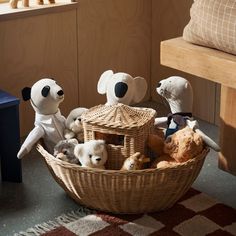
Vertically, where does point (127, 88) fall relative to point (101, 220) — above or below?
above

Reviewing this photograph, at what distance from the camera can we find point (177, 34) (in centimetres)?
267

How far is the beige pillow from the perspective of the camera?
156 cm

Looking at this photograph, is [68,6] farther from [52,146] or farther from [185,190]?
[185,190]

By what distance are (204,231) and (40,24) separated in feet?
3.67

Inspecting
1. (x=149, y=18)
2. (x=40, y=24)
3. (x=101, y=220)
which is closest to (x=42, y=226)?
(x=101, y=220)

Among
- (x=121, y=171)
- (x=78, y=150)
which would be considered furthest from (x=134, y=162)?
(x=78, y=150)

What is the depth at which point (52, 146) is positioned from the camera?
2025mm

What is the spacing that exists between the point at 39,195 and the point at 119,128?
0.43 metres

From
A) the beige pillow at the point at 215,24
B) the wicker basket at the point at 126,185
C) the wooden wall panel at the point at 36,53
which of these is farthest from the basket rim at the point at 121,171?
the wooden wall panel at the point at 36,53

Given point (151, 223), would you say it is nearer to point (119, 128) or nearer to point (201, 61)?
point (119, 128)

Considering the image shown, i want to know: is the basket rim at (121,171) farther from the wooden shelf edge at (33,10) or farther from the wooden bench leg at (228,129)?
the wooden shelf edge at (33,10)

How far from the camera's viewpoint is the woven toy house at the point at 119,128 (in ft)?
5.86

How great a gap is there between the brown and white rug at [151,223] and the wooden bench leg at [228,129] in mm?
255

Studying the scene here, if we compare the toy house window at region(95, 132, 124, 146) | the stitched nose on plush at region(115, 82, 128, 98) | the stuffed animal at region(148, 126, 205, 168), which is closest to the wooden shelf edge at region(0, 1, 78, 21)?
the stitched nose on plush at region(115, 82, 128, 98)
